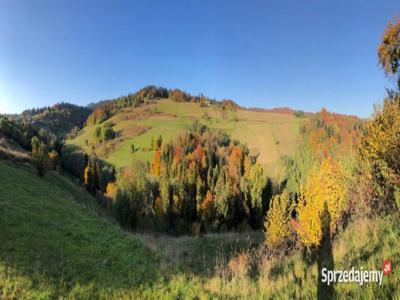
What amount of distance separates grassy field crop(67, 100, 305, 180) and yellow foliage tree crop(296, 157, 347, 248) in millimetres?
87012

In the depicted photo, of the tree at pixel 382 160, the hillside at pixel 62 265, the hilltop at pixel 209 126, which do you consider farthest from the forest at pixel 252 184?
the hillside at pixel 62 265

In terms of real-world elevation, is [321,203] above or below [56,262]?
above

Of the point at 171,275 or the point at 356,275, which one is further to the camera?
the point at 171,275

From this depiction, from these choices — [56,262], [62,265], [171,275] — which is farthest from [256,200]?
[62,265]

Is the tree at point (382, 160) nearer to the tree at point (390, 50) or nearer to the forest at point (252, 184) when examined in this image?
the forest at point (252, 184)

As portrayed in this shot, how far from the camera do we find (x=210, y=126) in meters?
168

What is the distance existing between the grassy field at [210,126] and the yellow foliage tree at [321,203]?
87012mm

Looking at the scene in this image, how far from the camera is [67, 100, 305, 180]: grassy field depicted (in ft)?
430

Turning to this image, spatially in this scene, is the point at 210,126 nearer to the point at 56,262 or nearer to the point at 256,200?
the point at 256,200

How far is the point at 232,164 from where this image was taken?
10562cm

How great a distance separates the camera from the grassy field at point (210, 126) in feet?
430

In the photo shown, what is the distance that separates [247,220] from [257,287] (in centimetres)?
6435

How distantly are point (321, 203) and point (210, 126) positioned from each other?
15151 centimetres

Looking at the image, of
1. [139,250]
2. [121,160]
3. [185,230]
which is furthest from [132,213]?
[121,160]
